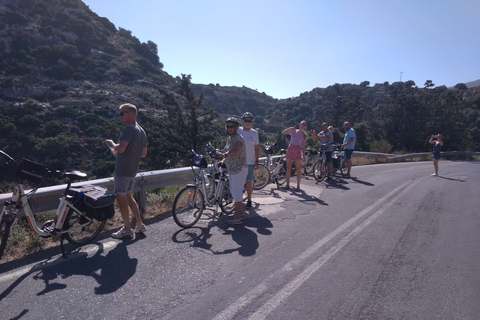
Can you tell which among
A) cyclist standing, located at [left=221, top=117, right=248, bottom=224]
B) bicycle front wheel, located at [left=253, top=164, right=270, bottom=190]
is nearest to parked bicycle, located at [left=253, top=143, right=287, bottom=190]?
bicycle front wheel, located at [left=253, top=164, right=270, bottom=190]

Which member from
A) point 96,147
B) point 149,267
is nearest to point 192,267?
point 149,267

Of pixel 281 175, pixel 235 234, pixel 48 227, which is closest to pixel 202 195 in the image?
pixel 235 234

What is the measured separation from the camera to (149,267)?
156 inches

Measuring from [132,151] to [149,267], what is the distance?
5.60 ft

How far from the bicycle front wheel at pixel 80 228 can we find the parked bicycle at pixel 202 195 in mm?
1196

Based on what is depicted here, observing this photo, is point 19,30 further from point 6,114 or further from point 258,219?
point 258,219

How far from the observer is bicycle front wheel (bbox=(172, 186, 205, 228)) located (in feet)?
17.6

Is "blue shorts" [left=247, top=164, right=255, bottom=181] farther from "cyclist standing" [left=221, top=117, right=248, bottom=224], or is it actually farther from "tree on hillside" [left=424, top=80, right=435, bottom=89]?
"tree on hillside" [left=424, top=80, right=435, bottom=89]

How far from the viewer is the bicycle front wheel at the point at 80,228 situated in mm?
4375

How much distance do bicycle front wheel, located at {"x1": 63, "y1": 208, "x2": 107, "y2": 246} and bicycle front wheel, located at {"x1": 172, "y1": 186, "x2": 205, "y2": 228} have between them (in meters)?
1.14

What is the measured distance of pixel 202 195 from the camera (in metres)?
5.75

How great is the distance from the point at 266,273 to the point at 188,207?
2.08 metres

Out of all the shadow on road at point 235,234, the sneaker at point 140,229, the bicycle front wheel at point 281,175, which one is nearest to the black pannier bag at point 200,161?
the shadow on road at point 235,234

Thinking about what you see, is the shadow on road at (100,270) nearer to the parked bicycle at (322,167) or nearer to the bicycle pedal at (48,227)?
the bicycle pedal at (48,227)
